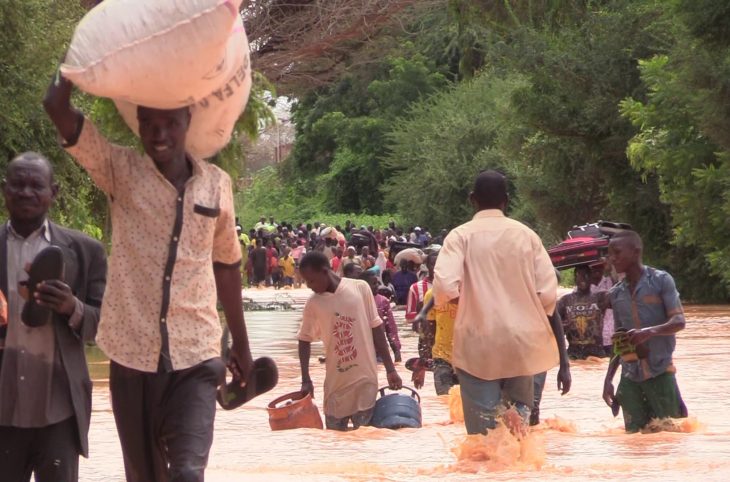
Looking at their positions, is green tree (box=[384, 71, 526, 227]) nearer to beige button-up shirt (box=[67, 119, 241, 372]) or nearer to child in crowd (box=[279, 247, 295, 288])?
child in crowd (box=[279, 247, 295, 288])

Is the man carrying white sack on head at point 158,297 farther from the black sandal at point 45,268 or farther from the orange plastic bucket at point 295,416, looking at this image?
the orange plastic bucket at point 295,416

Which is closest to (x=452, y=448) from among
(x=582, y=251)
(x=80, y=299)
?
(x=80, y=299)

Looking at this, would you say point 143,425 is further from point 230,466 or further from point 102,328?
point 230,466

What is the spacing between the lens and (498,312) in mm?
8797

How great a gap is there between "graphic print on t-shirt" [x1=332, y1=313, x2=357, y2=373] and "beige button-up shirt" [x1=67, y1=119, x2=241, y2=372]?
233 inches

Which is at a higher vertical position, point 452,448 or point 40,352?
point 40,352

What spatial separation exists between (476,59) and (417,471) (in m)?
56.0

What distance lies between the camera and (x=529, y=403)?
8930 mm

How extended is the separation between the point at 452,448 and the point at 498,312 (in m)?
1.62

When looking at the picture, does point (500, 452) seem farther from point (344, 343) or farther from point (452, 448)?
point (344, 343)

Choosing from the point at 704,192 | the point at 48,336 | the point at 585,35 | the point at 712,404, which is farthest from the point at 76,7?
the point at 585,35

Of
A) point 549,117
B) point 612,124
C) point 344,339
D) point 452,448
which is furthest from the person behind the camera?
A: point 549,117

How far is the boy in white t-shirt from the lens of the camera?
37.3ft

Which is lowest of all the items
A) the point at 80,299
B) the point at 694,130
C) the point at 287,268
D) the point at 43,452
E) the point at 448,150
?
the point at 287,268
